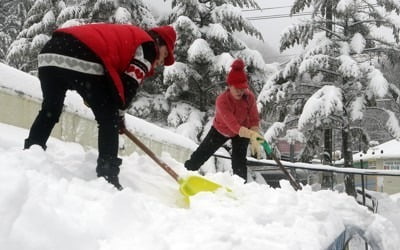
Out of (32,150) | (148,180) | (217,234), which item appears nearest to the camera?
(217,234)

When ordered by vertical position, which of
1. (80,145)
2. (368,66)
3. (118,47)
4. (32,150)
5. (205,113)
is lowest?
(205,113)

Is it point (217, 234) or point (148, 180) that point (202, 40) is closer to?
point (148, 180)

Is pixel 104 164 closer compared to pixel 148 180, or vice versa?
pixel 104 164

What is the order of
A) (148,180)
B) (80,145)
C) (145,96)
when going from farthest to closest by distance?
(145,96)
(80,145)
(148,180)

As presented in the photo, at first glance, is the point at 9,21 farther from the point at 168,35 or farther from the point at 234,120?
the point at 168,35

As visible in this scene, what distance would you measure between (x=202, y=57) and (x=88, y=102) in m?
11.0

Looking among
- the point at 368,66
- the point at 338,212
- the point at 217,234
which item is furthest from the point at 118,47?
the point at 368,66

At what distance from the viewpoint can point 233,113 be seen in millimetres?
5172

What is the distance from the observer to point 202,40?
46.4 ft

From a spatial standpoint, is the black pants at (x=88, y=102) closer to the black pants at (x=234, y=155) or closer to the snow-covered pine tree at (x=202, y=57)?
the black pants at (x=234, y=155)

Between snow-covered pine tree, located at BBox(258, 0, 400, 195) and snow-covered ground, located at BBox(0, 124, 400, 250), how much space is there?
30.4 feet

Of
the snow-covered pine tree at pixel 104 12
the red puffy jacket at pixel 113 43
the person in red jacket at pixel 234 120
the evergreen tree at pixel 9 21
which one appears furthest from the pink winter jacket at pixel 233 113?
the evergreen tree at pixel 9 21

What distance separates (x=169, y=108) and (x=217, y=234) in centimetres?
1307

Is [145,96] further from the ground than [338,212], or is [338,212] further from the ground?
[338,212]
